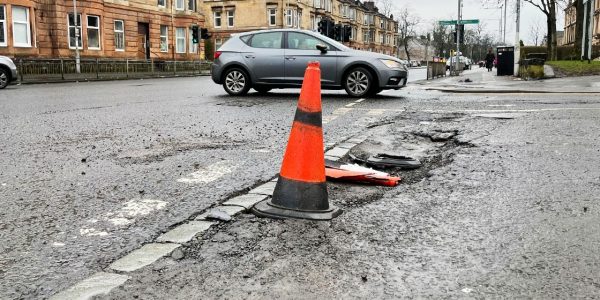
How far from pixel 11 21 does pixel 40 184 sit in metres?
30.7

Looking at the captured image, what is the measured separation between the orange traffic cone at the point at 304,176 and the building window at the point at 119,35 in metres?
38.7

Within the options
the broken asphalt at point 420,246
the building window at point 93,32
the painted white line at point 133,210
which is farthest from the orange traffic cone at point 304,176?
the building window at point 93,32

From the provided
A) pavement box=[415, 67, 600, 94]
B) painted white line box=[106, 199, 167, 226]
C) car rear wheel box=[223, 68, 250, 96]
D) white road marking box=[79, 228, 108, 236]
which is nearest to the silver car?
car rear wheel box=[223, 68, 250, 96]

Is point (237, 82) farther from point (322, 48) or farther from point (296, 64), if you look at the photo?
point (322, 48)

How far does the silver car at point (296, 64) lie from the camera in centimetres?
1304

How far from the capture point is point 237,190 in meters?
4.20

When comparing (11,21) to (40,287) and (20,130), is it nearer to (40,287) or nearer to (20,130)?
(20,130)

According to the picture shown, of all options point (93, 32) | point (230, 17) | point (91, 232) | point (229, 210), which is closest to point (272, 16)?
point (230, 17)

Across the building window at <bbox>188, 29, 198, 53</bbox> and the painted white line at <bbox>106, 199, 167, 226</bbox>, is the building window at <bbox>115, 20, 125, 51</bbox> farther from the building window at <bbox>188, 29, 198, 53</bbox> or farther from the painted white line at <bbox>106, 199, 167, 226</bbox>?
the painted white line at <bbox>106, 199, 167, 226</bbox>

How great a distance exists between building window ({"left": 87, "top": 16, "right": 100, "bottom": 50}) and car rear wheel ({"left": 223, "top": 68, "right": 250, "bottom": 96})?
26428mm

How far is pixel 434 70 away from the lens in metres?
29.6

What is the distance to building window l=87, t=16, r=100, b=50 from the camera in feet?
121

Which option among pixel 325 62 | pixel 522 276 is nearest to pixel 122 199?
pixel 522 276

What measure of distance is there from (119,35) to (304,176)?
39498 mm
